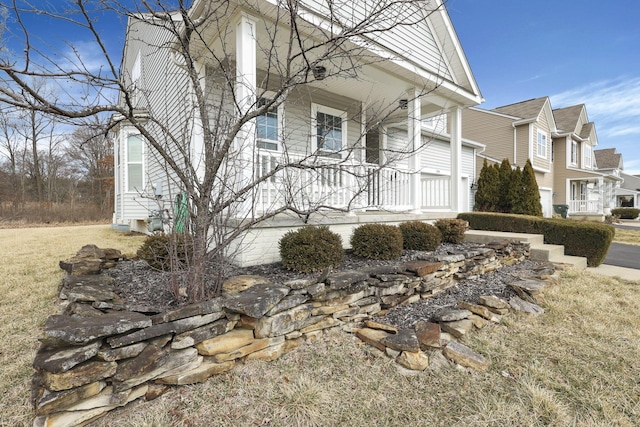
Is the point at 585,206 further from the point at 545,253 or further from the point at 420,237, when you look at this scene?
the point at 420,237

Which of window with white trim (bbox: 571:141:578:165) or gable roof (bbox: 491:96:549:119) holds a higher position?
gable roof (bbox: 491:96:549:119)

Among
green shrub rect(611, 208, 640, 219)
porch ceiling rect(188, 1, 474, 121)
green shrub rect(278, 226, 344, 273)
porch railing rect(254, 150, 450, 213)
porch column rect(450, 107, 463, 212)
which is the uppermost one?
porch ceiling rect(188, 1, 474, 121)

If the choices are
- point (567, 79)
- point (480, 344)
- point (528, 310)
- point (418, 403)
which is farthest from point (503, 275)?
point (567, 79)

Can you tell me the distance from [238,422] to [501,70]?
10.5 metres

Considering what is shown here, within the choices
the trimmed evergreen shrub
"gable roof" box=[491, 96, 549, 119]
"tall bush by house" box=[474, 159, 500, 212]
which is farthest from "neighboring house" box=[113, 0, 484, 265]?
"gable roof" box=[491, 96, 549, 119]

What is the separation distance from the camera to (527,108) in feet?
56.1

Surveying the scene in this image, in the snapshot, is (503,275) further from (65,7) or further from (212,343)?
(65,7)

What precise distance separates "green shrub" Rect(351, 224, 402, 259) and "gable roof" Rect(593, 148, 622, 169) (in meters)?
38.8

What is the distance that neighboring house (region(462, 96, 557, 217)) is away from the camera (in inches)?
636

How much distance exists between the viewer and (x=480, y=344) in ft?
8.50

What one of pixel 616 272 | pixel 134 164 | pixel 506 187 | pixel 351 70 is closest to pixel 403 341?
pixel 351 70

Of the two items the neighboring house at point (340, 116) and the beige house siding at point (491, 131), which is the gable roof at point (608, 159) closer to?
the beige house siding at point (491, 131)

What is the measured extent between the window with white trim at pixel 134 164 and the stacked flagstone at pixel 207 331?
21.7 ft

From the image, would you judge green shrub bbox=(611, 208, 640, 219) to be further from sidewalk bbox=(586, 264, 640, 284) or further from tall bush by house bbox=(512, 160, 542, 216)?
sidewalk bbox=(586, 264, 640, 284)
